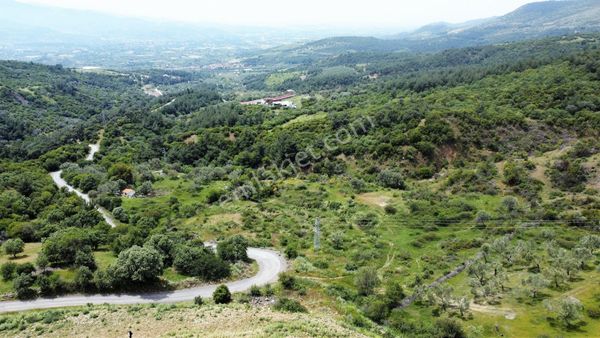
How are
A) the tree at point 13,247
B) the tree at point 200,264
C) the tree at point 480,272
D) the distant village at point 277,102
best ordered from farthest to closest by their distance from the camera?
the distant village at point 277,102
the tree at point 13,247
the tree at point 480,272
the tree at point 200,264

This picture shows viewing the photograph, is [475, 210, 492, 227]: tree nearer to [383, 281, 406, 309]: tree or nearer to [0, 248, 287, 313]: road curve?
[383, 281, 406, 309]: tree

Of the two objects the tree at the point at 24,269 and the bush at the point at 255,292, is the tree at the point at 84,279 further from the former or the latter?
the bush at the point at 255,292

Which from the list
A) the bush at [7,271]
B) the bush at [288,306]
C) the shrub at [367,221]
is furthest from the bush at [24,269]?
the shrub at [367,221]

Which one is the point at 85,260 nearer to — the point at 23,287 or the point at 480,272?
the point at 23,287

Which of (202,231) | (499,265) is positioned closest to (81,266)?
(202,231)

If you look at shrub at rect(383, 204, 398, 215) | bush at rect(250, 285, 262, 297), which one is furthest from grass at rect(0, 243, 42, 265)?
shrub at rect(383, 204, 398, 215)

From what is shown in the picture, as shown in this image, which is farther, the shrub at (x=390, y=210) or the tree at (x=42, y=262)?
the shrub at (x=390, y=210)
